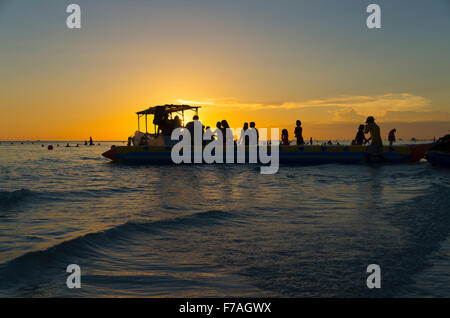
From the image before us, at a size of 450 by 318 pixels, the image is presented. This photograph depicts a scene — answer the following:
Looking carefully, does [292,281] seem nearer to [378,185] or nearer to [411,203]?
[411,203]

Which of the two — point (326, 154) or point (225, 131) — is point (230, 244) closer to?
point (326, 154)

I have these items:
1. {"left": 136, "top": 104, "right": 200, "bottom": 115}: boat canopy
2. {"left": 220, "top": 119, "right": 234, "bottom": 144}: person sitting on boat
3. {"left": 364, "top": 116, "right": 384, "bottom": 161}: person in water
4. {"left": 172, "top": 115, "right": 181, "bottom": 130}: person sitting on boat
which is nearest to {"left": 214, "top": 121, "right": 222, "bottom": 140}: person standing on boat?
{"left": 220, "top": 119, "right": 234, "bottom": 144}: person sitting on boat

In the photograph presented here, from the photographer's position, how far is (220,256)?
4035 mm

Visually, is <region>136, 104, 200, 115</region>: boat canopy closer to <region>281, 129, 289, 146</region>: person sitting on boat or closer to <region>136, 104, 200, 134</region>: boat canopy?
<region>136, 104, 200, 134</region>: boat canopy

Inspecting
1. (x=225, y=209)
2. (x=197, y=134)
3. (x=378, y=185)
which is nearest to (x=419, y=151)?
(x=378, y=185)

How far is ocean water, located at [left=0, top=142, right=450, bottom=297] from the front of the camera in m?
3.17

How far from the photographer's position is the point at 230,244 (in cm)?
453

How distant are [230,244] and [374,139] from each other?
14081 millimetres

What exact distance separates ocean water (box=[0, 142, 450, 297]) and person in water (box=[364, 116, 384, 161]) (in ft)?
26.3

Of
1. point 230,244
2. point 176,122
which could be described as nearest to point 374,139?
point 176,122

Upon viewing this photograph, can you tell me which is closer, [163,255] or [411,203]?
[163,255]

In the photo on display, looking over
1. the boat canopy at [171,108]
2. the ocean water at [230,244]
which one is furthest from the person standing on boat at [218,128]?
the ocean water at [230,244]

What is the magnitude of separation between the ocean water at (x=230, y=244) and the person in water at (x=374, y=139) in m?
8.00

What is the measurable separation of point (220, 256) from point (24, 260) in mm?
2267
